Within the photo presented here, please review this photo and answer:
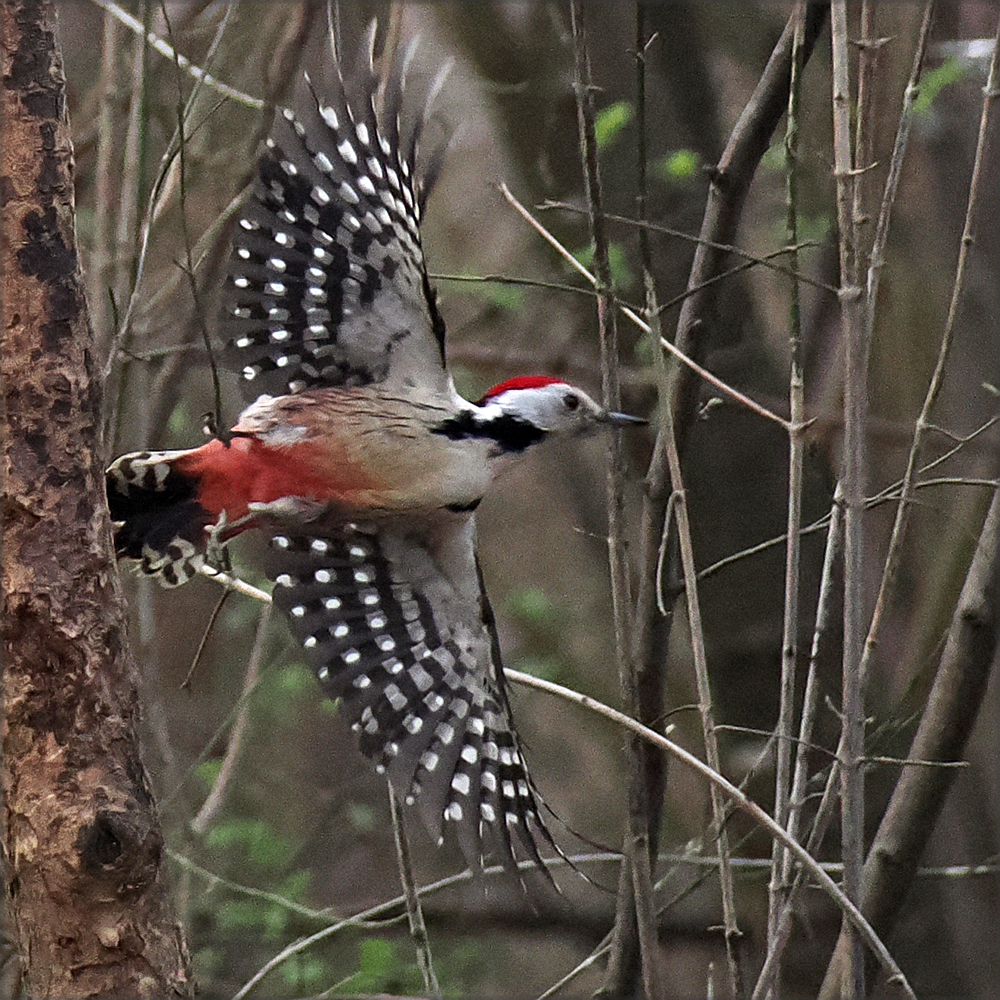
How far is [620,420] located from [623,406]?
137 cm

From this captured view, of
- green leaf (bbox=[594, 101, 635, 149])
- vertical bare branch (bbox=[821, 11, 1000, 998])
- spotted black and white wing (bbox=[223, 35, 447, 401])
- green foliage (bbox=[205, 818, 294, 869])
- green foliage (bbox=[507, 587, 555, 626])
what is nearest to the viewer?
vertical bare branch (bbox=[821, 11, 1000, 998])

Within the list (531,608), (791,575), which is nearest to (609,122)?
(791,575)

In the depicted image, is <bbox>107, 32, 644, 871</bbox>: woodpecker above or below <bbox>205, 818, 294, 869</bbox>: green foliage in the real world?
above

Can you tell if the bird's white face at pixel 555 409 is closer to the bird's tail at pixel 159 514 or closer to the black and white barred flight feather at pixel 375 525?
the black and white barred flight feather at pixel 375 525

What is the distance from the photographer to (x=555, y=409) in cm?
273

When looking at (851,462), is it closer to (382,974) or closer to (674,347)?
(674,347)

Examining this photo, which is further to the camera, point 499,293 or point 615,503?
point 499,293

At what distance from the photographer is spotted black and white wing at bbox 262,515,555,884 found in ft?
8.46

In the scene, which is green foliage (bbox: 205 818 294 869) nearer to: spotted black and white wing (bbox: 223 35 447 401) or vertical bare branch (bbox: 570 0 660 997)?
spotted black and white wing (bbox: 223 35 447 401)

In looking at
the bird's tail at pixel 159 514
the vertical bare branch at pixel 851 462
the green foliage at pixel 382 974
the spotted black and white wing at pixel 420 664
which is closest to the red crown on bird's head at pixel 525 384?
the spotted black and white wing at pixel 420 664

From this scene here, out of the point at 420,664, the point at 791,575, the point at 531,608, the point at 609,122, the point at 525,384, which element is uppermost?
the point at 609,122

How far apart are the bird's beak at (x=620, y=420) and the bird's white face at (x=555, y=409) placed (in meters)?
0.04

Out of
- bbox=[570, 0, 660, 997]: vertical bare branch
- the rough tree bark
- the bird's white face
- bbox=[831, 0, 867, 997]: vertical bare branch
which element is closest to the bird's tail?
the bird's white face

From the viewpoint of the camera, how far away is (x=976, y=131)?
4.05m
